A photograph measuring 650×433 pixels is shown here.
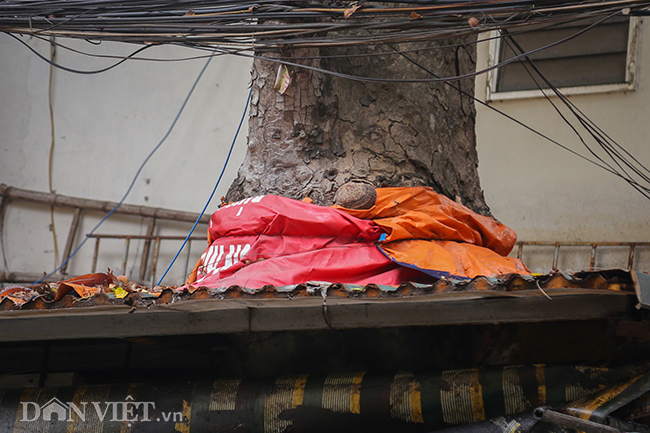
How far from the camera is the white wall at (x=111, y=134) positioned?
7797 millimetres

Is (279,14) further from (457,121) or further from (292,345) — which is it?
(292,345)

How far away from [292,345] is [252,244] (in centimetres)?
59

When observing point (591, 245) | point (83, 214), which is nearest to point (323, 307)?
point (591, 245)

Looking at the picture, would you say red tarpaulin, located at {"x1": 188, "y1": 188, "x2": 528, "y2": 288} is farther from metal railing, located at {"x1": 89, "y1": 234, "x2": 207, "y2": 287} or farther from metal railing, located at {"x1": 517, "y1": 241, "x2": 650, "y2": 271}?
metal railing, located at {"x1": 89, "y1": 234, "x2": 207, "y2": 287}

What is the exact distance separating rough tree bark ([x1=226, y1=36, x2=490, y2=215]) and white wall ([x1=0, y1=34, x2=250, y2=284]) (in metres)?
3.96

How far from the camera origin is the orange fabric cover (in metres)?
2.95

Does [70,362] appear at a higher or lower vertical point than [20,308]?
lower

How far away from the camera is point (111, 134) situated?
801 cm

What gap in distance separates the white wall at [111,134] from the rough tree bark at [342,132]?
3959 millimetres

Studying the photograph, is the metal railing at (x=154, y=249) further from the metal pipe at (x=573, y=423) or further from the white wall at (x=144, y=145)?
the metal pipe at (x=573, y=423)

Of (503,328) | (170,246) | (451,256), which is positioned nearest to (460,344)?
(503,328)

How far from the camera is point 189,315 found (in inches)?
86.2

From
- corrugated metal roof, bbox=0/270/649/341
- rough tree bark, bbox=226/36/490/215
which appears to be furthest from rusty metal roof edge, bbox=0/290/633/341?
rough tree bark, bbox=226/36/490/215

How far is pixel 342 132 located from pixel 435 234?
1.05 m
